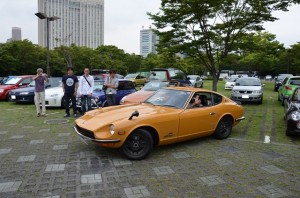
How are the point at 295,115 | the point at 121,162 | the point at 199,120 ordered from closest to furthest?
the point at 121,162
the point at 199,120
the point at 295,115

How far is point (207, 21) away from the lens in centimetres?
1523

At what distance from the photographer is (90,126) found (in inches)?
204

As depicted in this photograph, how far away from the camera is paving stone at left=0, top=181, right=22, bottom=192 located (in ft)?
12.7

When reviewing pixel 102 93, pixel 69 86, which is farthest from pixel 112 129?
pixel 102 93

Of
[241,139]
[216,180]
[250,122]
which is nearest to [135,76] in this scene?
[250,122]

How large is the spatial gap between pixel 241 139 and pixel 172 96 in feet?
6.98

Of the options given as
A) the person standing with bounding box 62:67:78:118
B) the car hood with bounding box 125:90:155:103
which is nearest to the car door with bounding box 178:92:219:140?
the car hood with bounding box 125:90:155:103

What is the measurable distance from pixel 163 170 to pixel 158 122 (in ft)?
3.21

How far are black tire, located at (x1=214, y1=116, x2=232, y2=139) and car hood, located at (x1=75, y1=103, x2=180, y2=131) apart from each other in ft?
5.12

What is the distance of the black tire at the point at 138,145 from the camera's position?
5094 millimetres

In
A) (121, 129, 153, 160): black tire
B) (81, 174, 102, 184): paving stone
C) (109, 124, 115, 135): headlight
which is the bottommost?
(81, 174, 102, 184): paving stone

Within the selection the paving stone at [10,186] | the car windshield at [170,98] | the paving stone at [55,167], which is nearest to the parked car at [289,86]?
the car windshield at [170,98]

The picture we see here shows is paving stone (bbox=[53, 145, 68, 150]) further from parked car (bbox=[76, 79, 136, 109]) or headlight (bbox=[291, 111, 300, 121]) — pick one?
headlight (bbox=[291, 111, 300, 121])

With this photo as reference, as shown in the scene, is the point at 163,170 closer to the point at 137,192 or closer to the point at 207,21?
the point at 137,192
